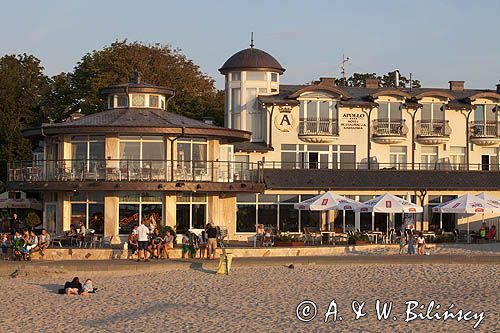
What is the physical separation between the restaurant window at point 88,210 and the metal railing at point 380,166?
12.6m

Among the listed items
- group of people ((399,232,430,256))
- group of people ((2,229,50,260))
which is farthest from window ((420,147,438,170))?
group of people ((2,229,50,260))

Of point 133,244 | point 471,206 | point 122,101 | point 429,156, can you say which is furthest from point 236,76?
point 133,244

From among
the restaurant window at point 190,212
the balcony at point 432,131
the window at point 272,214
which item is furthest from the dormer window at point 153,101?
the balcony at point 432,131

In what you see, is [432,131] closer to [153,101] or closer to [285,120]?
[285,120]

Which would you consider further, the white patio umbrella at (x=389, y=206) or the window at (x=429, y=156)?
the window at (x=429, y=156)

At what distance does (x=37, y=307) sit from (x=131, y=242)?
867 cm

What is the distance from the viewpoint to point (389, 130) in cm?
5538

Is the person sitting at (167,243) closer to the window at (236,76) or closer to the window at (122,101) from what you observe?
the window at (122,101)

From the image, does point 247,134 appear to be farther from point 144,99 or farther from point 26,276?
point 26,276

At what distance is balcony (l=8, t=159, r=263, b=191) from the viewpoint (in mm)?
40906

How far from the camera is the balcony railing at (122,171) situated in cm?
4128

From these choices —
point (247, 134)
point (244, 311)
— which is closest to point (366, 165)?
point (247, 134)

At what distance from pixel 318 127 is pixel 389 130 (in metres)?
4.26

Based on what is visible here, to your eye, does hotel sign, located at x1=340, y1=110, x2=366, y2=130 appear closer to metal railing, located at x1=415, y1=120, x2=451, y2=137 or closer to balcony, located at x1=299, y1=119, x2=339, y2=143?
balcony, located at x1=299, y1=119, x2=339, y2=143
